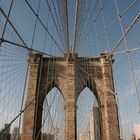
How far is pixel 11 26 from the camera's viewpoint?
321 inches

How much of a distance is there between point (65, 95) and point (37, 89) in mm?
1778

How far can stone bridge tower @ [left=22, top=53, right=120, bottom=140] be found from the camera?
14.9m

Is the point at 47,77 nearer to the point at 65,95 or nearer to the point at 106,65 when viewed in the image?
the point at 65,95

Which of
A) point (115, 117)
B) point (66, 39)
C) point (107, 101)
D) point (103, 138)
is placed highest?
point (66, 39)

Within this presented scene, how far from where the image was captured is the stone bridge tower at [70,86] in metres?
14.9

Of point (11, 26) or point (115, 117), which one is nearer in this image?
point (11, 26)

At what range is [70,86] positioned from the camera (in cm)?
1617

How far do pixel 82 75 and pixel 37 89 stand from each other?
309 centimetres

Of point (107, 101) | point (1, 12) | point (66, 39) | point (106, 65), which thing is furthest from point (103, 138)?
point (1, 12)

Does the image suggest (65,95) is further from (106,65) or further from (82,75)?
(106,65)

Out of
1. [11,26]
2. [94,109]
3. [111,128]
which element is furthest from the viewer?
[94,109]

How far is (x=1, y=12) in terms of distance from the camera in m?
6.38

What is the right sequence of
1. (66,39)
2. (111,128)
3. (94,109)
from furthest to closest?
(94,109) < (66,39) < (111,128)

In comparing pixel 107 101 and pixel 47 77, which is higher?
pixel 47 77
